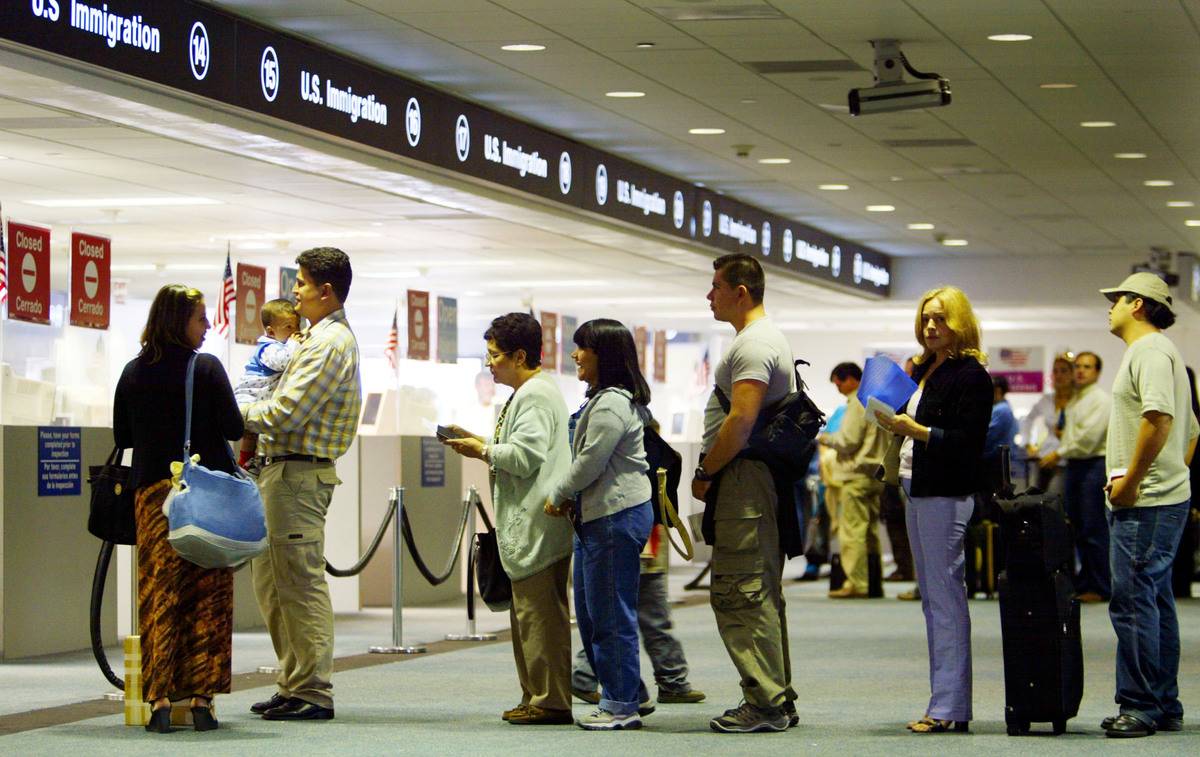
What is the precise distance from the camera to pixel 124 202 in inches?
542

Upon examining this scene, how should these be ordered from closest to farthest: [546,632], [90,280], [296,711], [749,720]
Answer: [749,720], [546,632], [296,711], [90,280]

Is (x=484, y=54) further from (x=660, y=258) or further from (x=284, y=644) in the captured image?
(x=660, y=258)

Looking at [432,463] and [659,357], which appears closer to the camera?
[432,463]

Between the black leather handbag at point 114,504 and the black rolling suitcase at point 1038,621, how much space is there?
281cm

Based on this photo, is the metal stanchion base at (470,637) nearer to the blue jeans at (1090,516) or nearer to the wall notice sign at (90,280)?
the wall notice sign at (90,280)

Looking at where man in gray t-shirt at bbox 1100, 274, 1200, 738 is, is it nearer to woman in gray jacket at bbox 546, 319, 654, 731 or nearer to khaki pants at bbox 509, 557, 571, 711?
woman in gray jacket at bbox 546, 319, 654, 731

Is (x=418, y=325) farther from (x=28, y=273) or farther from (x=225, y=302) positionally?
(x=28, y=273)

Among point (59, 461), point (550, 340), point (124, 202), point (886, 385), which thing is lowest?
point (59, 461)

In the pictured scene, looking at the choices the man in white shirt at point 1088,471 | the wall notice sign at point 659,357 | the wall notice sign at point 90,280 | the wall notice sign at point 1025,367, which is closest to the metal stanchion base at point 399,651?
the wall notice sign at point 90,280

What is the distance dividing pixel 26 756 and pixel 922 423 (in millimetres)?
2953

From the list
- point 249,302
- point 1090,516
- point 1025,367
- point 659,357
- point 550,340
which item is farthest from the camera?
point 1025,367

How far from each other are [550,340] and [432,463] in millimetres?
6659

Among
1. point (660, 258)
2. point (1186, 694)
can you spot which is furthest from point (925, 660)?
point (660, 258)

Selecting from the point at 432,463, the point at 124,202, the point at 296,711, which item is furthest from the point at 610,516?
the point at 124,202
